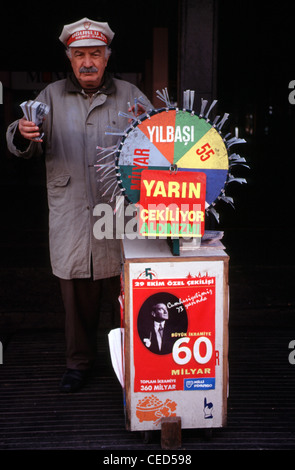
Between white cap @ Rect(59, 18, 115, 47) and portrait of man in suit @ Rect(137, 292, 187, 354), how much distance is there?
54.1 inches

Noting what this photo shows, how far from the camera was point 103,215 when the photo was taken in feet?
9.59

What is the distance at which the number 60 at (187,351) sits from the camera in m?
2.44

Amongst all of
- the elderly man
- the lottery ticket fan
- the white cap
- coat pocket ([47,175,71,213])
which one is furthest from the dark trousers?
the white cap

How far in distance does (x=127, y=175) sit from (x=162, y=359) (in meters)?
0.90

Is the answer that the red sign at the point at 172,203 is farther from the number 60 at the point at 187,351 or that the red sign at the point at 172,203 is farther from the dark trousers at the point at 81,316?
the dark trousers at the point at 81,316

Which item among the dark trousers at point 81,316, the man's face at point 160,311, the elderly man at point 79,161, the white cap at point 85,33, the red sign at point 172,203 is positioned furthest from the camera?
the dark trousers at point 81,316

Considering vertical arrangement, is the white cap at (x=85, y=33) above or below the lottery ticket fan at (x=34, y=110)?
above

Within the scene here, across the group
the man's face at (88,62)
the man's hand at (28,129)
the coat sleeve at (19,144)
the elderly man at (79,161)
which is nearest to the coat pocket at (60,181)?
the elderly man at (79,161)

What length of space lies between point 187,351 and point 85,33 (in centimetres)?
172

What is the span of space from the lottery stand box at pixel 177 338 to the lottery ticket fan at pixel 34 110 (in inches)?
31.7

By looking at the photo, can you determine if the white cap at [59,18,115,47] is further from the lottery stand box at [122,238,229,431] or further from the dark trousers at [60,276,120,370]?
the dark trousers at [60,276,120,370]

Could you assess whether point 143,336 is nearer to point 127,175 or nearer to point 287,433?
point 127,175

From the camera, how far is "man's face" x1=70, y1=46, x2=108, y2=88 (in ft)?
8.93

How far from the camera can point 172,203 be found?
2.32m
